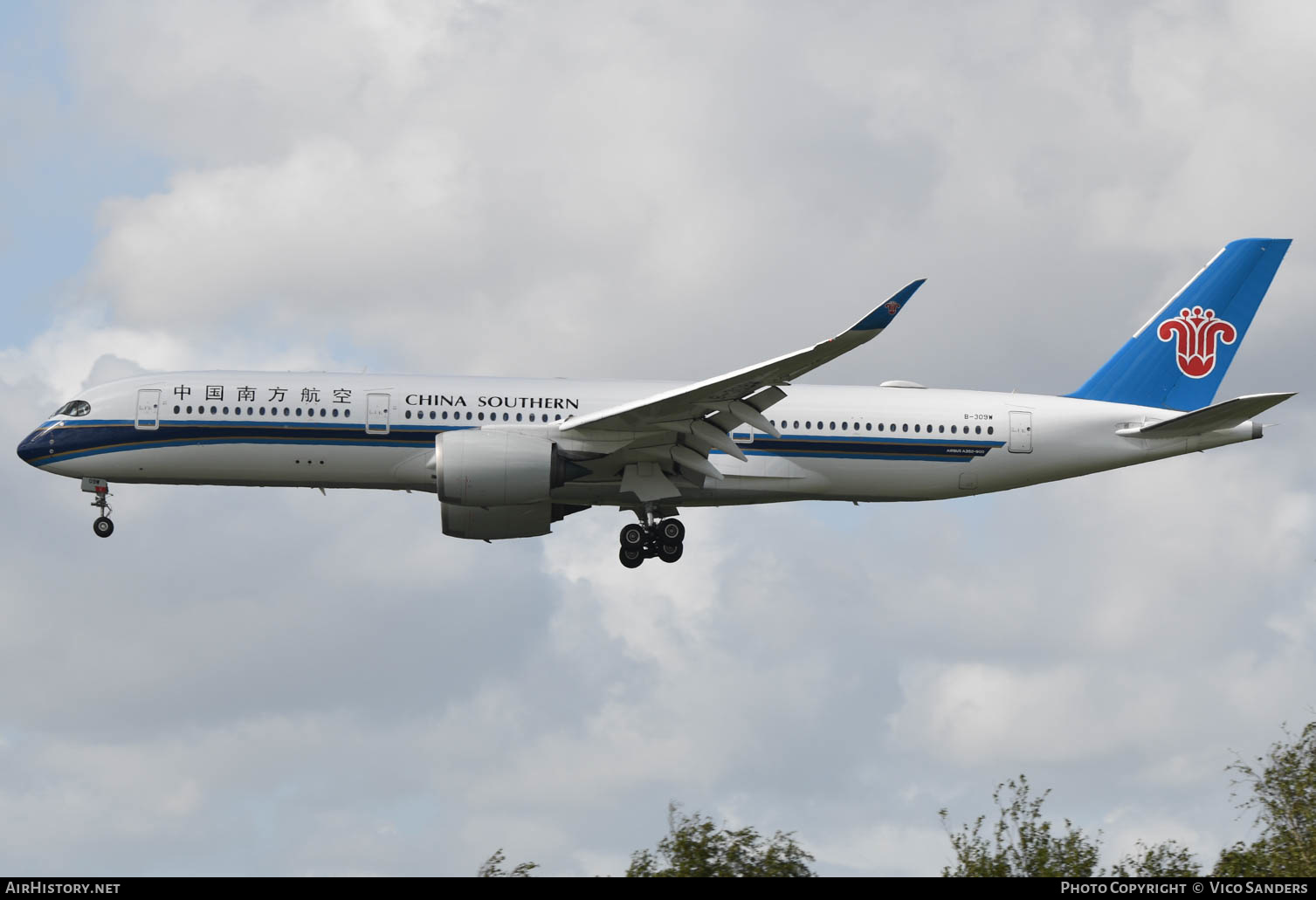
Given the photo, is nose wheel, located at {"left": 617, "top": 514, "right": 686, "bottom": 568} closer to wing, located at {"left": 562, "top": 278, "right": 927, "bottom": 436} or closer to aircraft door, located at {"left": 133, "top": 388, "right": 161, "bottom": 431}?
wing, located at {"left": 562, "top": 278, "right": 927, "bottom": 436}

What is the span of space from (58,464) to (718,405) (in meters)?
15.1

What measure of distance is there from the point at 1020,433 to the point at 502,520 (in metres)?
12.2

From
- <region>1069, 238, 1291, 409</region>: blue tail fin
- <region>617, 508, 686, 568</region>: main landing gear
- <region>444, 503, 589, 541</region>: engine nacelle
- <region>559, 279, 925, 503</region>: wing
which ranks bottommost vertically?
<region>617, 508, 686, 568</region>: main landing gear

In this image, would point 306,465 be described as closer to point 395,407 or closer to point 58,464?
point 395,407

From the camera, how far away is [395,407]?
36875 mm

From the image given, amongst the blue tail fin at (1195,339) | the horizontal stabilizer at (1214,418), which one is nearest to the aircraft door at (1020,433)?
the horizontal stabilizer at (1214,418)

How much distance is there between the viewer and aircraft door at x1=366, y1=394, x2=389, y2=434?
36688mm

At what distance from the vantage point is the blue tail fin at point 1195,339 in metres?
41.3

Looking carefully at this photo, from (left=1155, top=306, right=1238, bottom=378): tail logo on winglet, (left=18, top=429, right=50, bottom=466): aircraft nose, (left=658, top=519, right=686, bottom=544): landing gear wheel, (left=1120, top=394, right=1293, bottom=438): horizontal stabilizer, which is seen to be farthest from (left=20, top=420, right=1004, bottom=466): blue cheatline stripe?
(left=1155, top=306, right=1238, bottom=378): tail logo on winglet

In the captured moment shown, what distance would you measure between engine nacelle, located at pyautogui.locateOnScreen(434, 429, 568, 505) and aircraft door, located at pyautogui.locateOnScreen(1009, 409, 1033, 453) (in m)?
10.8

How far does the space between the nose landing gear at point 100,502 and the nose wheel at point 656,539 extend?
11.8 m

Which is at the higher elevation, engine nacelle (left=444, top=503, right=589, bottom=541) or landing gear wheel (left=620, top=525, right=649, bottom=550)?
engine nacelle (left=444, top=503, right=589, bottom=541)
